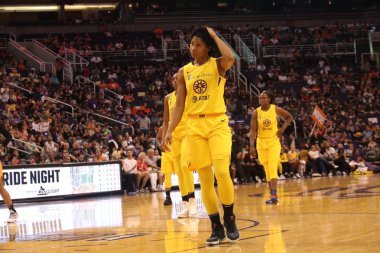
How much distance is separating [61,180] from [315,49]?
1020 inches

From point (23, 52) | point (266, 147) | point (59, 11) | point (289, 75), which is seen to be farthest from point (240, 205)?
point (59, 11)

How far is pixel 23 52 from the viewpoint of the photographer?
120 feet

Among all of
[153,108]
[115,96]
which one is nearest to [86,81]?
[115,96]

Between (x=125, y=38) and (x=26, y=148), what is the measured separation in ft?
64.0

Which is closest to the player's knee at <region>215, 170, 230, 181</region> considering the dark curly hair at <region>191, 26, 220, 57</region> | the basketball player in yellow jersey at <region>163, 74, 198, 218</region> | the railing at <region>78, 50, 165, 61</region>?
the dark curly hair at <region>191, 26, 220, 57</region>

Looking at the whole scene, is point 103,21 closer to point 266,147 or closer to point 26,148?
point 26,148

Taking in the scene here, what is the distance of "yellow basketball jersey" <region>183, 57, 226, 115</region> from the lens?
9.02 metres

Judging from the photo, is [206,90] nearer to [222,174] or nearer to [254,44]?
[222,174]

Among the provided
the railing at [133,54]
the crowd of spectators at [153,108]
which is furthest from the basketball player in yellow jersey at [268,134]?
the railing at [133,54]

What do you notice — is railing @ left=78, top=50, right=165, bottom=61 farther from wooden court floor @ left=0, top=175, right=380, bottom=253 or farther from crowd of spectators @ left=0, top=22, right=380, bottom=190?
wooden court floor @ left=0, top=175, right=380, bottom=253

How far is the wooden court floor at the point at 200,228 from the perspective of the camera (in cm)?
865

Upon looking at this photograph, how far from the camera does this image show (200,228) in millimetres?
10820

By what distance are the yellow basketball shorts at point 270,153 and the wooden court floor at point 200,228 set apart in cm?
67

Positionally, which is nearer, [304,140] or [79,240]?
[79,240]
